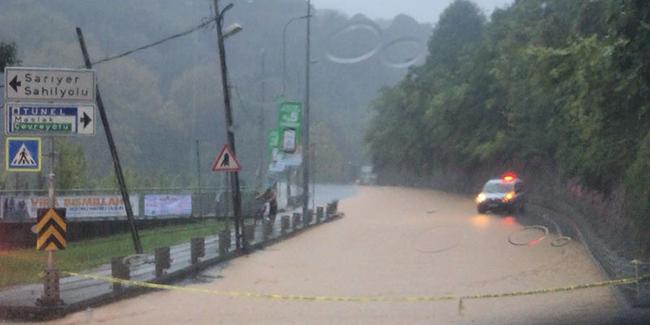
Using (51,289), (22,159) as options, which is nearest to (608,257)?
(51,289)

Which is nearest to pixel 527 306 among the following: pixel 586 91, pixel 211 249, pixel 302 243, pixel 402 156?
pixel 586 91

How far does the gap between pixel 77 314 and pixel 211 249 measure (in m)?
11.8

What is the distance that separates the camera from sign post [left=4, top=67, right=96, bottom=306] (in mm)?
15008

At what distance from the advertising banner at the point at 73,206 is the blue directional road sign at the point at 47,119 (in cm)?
2799

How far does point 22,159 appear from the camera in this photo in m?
15.8

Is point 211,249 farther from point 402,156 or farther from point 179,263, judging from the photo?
point 402,156

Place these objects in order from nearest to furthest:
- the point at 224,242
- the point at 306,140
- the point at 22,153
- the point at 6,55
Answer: the point at 22,153 → the point at 6,55 → the point at 224,242 → the point at 306,140

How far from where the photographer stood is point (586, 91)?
18.4m

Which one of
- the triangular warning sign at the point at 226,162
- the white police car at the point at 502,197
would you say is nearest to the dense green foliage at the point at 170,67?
the white police car at the point at 502,197

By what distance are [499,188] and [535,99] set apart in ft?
20.9

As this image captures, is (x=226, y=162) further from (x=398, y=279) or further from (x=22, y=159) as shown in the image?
(x=22, y=159)

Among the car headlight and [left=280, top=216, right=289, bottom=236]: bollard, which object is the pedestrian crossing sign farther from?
the car headlight

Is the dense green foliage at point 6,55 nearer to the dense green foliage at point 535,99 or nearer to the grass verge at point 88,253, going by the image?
the grass verge at point 88,253

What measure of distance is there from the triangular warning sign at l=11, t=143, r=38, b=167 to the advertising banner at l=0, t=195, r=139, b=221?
90.1ft
